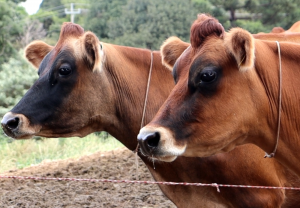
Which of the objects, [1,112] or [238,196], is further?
[1,112]

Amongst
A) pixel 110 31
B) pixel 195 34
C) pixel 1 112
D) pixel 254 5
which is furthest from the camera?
pixel 110 31

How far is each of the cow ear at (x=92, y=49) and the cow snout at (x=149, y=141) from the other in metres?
1.49

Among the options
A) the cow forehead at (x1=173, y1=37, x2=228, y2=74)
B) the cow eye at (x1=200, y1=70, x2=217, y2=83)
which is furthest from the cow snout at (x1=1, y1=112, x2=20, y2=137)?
the cow eye at (x1=200, y1=70, x2=217, y2=83)

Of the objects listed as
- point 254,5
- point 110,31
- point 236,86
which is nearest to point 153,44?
point 110,31

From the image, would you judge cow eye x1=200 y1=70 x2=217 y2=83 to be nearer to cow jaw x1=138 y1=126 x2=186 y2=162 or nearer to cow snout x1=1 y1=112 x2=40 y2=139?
cow jaw x1=138 y1=126 x2=186 y2=162

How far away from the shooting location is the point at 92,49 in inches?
180

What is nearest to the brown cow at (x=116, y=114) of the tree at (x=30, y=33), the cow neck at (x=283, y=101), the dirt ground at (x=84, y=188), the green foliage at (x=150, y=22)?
the cow neck at (x=283, y=101)

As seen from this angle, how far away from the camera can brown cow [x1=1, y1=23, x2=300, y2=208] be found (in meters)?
4.45

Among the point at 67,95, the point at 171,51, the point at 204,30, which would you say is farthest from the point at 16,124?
the point at 204,30

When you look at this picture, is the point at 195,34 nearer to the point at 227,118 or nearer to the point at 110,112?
the point at 227,118

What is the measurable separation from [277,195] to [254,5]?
1443 centimetres

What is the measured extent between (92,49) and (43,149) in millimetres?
6431

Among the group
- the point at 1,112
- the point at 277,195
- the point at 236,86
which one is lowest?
the point at 1,112

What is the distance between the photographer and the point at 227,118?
3262 millimetres
